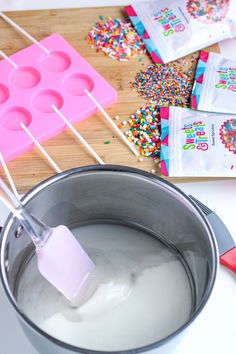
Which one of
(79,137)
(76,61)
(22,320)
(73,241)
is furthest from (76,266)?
(76,61)

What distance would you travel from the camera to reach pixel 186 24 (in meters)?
1.09

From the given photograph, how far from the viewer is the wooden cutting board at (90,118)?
928 mm

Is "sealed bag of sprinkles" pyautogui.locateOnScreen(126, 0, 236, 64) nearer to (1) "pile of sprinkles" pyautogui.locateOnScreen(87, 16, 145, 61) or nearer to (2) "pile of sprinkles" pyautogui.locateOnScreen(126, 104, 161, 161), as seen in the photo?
(1) "pile of sprinkles" pyautogui.locateOnScreen(87, 16, 145, 61)

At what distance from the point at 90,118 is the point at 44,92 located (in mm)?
87

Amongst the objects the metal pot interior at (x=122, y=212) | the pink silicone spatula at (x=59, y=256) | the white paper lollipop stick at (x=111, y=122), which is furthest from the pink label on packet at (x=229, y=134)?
the pink silicone spatula at (x=59, y=256)

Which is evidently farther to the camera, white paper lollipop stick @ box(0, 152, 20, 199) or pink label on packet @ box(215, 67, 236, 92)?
pink label on packet @ box(215, 67, 236, 92)

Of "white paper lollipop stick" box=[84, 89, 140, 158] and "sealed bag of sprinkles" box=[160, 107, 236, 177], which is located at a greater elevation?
"white paper lollipop stick" box=[84, 89, 140, 158]

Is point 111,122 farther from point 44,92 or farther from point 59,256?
point 59,256

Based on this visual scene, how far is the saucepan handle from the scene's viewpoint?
2.70 feet

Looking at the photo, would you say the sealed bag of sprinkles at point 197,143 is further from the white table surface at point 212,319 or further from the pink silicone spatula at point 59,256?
the pink silicone spatula at point 59,256

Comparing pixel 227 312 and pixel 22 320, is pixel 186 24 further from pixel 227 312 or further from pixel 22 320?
pixel 22 320

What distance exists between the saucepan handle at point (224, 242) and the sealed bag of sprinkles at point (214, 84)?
22 cm

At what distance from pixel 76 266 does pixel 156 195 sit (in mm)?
123

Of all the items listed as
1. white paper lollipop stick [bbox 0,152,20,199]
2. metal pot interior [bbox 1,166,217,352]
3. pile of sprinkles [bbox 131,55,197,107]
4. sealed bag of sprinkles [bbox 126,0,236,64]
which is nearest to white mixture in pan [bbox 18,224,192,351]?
metal pot interior [bbox 1,166,217,352]
